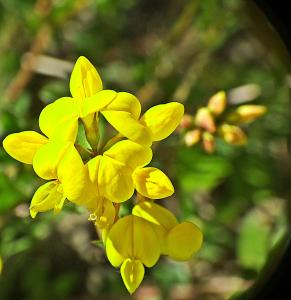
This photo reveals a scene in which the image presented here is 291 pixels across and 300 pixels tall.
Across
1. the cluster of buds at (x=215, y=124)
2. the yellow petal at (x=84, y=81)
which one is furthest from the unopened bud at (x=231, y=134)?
the yellow petal at (x=84, y=81)

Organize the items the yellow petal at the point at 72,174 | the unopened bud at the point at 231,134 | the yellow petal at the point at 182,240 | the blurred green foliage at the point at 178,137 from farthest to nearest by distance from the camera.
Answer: the blurred green foliage at the point at 178,137 < the unopened bud at the point at 231,134 < the yellow petal at the point at 182,240 < the yellow petal at the point at 72,174

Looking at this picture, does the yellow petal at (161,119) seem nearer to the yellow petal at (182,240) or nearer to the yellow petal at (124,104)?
the yellow petal at (124,104)

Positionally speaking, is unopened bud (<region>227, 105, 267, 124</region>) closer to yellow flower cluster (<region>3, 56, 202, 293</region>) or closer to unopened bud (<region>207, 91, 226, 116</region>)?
unopened bud (<region>207, 91, 226, 116</region>)

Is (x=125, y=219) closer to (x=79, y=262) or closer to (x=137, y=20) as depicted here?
(x=79, y=262)

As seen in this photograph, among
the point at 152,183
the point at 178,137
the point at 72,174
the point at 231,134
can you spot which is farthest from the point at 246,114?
the point at 72,174

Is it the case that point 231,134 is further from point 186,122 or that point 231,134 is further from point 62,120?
point 62,120

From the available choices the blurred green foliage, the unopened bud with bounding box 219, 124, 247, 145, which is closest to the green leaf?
the blurred green foliage
